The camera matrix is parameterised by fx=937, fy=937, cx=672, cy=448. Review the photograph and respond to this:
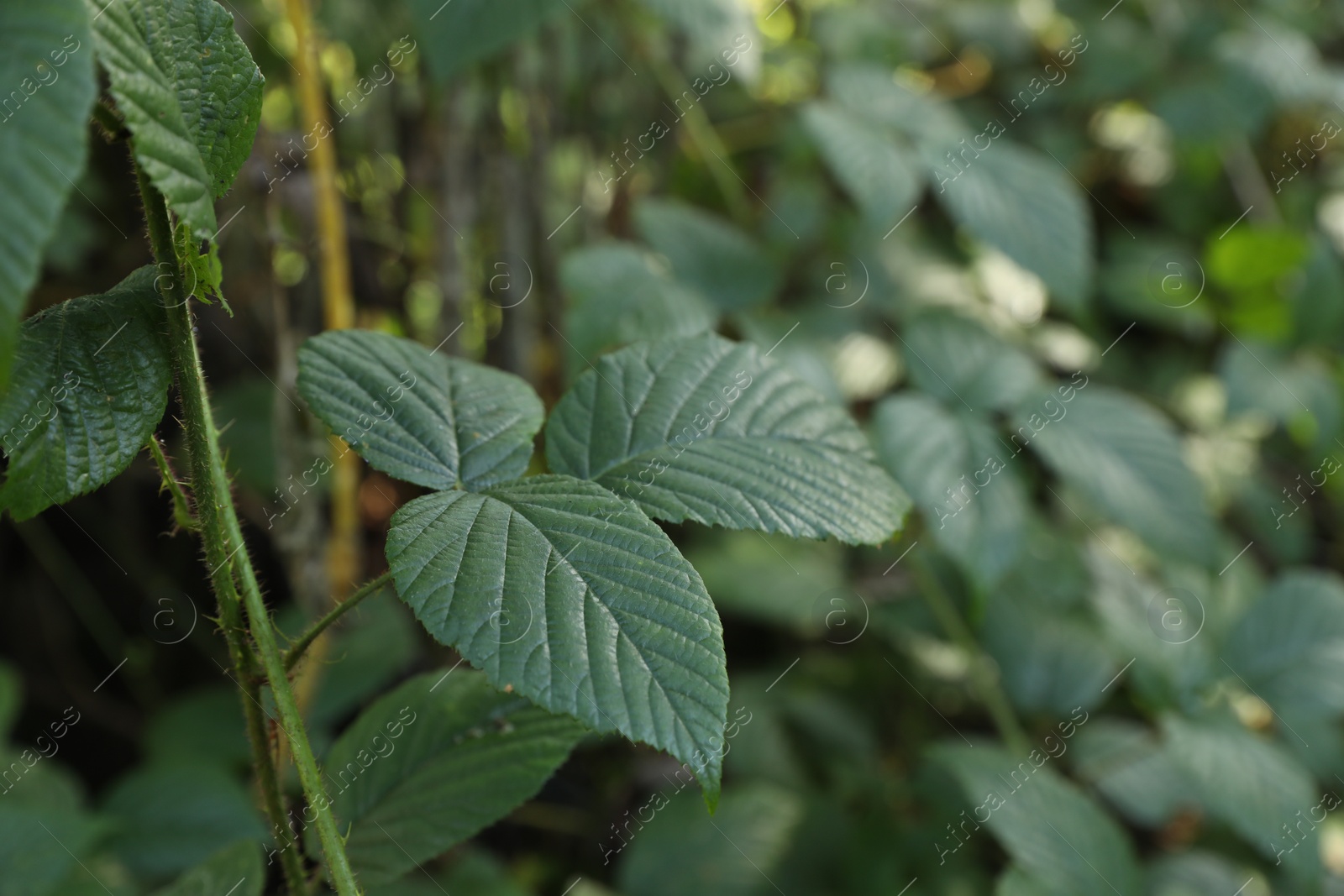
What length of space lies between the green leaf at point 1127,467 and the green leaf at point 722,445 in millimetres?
804

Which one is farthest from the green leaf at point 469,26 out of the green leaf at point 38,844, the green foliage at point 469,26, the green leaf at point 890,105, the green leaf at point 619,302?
the green leaf at point 38,844

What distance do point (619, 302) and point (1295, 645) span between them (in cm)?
121

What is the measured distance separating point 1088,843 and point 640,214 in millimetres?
1135

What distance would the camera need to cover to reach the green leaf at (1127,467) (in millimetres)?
1414

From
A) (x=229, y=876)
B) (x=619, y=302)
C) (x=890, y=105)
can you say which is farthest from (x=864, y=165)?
(x=229, y=876)

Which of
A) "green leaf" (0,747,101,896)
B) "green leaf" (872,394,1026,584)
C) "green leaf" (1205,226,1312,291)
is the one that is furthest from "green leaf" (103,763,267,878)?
"green leaf" (1205,226,1312,291)

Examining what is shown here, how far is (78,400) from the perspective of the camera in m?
0.52

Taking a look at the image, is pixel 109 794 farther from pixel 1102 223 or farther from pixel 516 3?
pixel 1102 223

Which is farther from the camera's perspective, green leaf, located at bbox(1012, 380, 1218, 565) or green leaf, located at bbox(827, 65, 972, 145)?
green leaf, located at bbox(827, 65, 972, 145)

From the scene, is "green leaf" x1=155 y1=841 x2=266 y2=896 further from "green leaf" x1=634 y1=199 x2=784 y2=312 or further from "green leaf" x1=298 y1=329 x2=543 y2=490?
"green leaf" x1=634 y1=199 x2=784 y2=312

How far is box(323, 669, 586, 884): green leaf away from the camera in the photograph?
0.70 metres

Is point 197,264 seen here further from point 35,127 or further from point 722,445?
point 722,445

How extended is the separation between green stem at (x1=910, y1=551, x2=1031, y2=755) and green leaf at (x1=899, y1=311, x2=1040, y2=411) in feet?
1.05

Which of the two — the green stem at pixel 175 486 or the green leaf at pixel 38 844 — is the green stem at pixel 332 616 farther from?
the green leaf at pixel 38 844
